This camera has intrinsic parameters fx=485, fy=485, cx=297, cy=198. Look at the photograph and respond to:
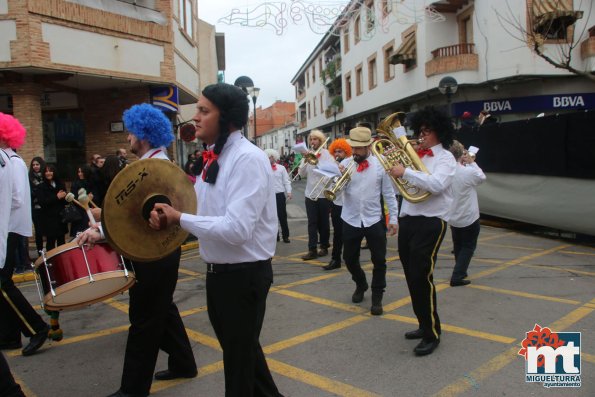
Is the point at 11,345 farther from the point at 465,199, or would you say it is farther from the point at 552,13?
the point at 552,13

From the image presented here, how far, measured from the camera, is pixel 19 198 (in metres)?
3.91

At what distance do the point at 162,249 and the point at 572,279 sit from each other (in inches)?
223

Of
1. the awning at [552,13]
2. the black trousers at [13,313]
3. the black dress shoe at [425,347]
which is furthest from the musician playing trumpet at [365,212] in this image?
the awning at [552,13]

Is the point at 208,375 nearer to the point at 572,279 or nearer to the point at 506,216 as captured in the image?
the point at 572,279

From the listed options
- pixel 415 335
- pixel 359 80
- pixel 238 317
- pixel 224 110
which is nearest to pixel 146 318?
pixel 238 317

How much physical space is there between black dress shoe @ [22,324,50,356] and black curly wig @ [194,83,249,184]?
2954mm

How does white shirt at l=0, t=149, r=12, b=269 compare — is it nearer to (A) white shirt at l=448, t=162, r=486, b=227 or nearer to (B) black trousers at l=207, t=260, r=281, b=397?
(B) black trousers at l=207, t=260, r=281, b=397

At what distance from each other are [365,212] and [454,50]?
55.7 feet

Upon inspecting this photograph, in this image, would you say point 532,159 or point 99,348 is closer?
point 99,348

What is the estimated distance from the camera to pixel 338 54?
117 ft

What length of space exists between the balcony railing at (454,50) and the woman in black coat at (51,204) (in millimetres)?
16246

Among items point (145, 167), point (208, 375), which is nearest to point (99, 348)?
point (208, 375)

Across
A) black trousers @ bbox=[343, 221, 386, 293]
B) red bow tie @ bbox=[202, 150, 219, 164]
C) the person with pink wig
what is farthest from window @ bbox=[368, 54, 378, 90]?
red bow tie @ bbox=[202, 150, 219, 164]

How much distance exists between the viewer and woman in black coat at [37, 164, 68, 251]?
810 centimetres
